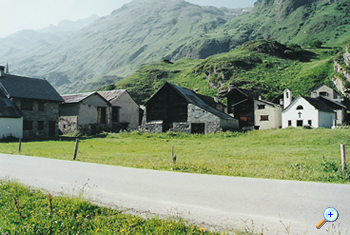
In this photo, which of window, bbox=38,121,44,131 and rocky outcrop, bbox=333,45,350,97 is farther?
rocky outcrop, bbox=333,45,350,97

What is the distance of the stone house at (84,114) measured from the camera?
43.2m

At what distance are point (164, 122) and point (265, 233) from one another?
38.5 m

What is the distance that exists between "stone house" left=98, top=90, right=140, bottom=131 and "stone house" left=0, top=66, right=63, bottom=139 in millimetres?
10233

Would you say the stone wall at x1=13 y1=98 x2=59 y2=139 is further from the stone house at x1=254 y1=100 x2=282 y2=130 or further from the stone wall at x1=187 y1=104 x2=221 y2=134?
the stone house at x1=254 y1=100 x2=282 y2=130

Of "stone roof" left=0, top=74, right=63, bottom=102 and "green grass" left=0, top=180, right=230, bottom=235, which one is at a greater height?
"stone roof" left=0, top=74, right=63, bottom=102

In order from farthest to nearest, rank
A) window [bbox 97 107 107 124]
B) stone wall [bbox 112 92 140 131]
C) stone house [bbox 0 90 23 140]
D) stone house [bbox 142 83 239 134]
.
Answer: stone wall [bbox 112 92 140 131]
window [bbox 97 107 107 124]
stone house [bbox 142 83 239 134]
stone house [bbox 0 90 23 140]

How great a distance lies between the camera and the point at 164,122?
141 feet

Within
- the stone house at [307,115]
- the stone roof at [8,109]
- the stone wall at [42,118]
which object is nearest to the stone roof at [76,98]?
the stone wall at [42,118]

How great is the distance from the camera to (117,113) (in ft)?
164

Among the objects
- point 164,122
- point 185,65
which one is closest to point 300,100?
point 164,122

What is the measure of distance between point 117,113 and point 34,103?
14630 millimetres

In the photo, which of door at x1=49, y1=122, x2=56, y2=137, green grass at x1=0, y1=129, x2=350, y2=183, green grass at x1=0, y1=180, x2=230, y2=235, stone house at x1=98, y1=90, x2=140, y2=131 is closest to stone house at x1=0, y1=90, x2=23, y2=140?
door at x1=49, y1=122, x2=56, y2=137

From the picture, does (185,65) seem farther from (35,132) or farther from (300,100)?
(35,132)

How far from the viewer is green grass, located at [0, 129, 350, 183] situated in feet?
36.7
